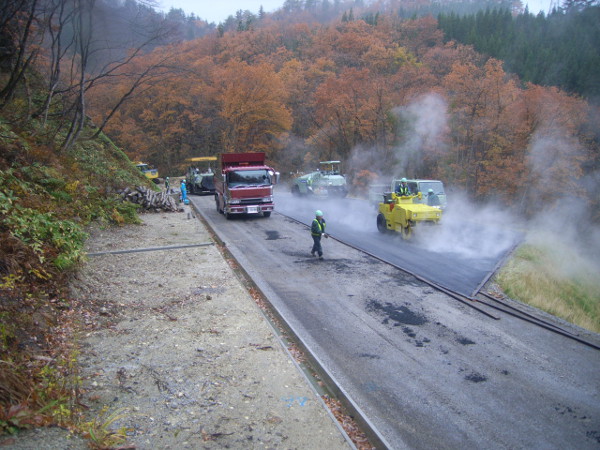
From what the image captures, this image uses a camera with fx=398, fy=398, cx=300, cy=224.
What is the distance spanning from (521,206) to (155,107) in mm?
35783

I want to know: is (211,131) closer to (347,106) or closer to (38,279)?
(347,106)

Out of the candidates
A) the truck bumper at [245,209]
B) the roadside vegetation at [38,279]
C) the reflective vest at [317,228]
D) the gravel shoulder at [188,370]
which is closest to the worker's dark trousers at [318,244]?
the reflective vest at [317,228]

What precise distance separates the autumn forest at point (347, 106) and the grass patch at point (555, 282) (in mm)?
8595

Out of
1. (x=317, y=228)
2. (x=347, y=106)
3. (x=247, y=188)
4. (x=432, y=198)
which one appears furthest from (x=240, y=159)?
(x=347, y=106)

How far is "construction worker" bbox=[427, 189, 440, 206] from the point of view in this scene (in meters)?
17.3

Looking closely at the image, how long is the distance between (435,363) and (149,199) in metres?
16.4

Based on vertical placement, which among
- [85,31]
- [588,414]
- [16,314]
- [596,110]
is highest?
[85,31]

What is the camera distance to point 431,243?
13.7 meters

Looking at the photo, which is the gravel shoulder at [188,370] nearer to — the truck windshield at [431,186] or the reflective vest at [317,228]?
the reflective vest at [317,228]

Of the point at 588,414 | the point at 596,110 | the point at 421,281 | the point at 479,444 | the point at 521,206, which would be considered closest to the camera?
the point at 479,444

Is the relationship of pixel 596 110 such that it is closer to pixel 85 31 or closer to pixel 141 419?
pixel 85 31

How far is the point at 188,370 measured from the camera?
17.9 ft

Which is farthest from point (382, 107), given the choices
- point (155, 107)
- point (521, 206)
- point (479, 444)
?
point (479, 444)

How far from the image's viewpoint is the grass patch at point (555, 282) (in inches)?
392
